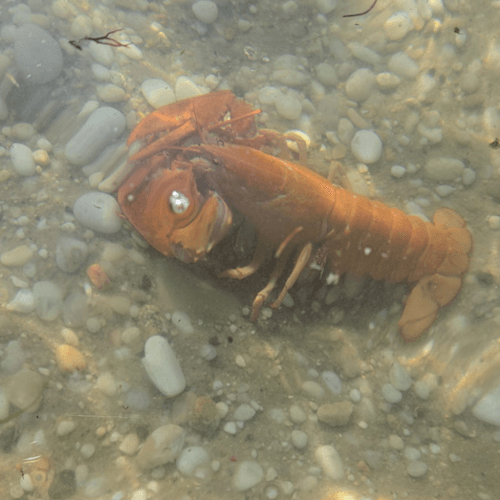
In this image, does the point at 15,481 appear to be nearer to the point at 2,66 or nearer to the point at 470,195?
the point at 2,66

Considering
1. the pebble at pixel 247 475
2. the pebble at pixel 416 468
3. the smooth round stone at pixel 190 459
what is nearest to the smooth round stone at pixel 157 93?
the smooth round stone at pixel 190 459

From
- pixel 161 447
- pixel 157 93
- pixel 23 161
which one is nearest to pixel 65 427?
pixel 161 447

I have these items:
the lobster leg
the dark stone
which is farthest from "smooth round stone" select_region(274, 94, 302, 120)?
the dark stone

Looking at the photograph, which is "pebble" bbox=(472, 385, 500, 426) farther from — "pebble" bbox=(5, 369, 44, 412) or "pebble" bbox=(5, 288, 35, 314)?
"pebble" bbox=(5, 288, 35, 314)

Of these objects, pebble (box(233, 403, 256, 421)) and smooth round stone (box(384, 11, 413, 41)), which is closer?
pebble (box(233, 403, 256, 421))

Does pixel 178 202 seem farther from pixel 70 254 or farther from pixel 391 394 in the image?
pixel 391 394

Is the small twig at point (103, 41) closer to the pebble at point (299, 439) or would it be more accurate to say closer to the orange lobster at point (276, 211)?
the orange lobster at point (276, 211)
